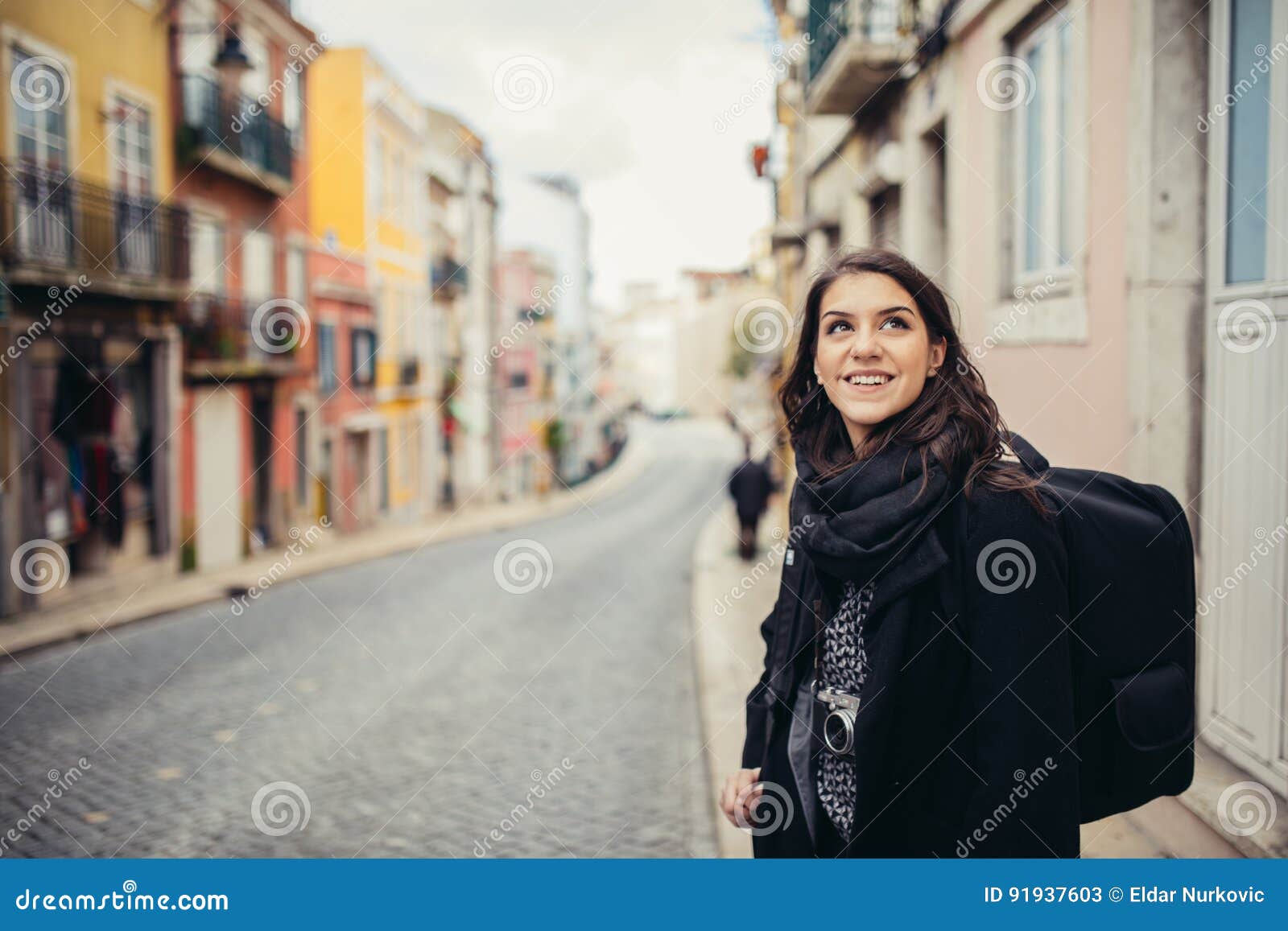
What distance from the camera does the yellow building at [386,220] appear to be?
2336 cm

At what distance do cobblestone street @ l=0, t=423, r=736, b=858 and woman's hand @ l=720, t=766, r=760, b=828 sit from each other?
2.53 metres

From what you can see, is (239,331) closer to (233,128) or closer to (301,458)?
(233,128)

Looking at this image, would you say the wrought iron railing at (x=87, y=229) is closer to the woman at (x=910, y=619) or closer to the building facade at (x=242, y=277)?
the building facade at (x=242, y=277)

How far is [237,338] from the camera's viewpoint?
17.0m

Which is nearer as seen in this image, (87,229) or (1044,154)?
(1044,154)

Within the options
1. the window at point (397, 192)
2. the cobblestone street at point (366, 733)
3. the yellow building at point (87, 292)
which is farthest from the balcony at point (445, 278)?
the cobblestone street at point (366, 733)

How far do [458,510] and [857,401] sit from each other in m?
31.2

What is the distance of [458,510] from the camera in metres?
32.6

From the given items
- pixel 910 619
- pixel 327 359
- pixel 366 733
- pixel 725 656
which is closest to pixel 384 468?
pixel 327 359

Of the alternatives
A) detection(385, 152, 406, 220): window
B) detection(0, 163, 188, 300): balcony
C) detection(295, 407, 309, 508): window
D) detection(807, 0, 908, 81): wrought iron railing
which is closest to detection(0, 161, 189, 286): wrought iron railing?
detection(0, 163, 188, 300): balcony

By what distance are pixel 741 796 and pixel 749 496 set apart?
41.0 ft

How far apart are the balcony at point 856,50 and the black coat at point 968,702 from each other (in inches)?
278

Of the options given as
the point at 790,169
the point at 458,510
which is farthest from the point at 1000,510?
the point at 458,510
